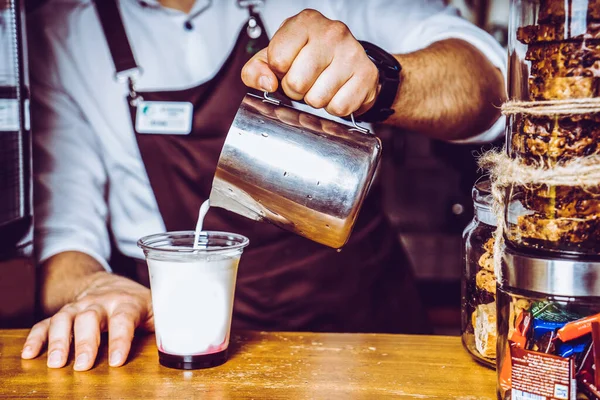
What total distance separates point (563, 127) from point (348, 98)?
1.05 feet

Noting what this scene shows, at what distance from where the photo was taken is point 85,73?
1.71 m

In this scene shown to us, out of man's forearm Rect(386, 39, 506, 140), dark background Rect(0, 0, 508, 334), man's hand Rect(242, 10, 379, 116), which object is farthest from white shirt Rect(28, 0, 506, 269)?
dark background Rect(0, 0, 508, 334)

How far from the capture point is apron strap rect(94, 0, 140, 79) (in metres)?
1.64

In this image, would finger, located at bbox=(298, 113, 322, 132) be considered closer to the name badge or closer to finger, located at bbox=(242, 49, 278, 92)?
finger, located at bbox=(242, 49, 278, 92)

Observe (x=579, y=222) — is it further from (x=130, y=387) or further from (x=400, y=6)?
(x=400, y=6)

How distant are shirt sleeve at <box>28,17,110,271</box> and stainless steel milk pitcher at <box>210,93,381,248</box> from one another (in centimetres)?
83

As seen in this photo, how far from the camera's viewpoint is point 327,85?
0.96m

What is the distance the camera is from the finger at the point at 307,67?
0.94 meters

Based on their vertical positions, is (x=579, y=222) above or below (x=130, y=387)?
above

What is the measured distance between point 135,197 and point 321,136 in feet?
2.89

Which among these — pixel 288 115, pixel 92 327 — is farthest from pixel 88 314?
pixel 288 115

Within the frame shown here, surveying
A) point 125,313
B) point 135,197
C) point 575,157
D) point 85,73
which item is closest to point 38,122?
point 85,73

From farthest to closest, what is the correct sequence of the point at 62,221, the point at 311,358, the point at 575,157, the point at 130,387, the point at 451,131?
1. the point at 62,221
2. the point at 451,131
3. the point at 311,358
4. the point at 130,387
5. the point at 575,157

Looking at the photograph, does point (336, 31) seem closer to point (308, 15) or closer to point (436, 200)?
point (308, 15)
